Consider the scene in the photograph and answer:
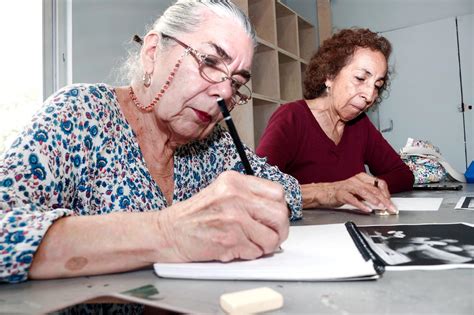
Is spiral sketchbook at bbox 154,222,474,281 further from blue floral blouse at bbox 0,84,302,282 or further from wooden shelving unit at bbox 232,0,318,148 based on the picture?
wooden shelving unit at bbox 232,0,318,148

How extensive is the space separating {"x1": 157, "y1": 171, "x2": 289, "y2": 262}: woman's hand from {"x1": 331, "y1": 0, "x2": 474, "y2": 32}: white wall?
12.2 ft

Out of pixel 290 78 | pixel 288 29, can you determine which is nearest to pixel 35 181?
pixel 290 78

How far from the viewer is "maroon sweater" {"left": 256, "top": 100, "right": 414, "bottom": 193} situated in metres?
1.44

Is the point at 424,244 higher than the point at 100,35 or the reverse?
the reverse

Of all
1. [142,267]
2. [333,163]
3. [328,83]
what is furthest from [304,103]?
[142,267]

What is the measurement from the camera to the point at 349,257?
535mm

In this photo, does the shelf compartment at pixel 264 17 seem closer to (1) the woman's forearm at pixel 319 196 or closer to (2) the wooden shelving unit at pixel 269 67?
(2) the wooden shelving unit at pixel 269 67

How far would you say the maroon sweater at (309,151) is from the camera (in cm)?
144

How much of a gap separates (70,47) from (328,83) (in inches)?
48.7

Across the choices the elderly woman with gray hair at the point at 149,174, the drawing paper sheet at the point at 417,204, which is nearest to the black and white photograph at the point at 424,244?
the elderly woman with gray hair at the point at 149,174

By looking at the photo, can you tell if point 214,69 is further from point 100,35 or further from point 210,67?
point 100,35

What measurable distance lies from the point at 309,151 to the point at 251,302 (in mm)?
1203

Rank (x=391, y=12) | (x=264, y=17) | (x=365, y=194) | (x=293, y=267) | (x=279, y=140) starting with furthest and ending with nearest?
(x=391, y=12), (x=264, y=17), (x=279, y=140), (x=365, y=194), (x=293, y=267)

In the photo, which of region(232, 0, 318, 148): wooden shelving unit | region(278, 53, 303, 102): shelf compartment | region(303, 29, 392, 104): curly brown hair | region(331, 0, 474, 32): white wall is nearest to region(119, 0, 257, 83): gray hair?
region(303, 29, 392, 104): curly brown hair
